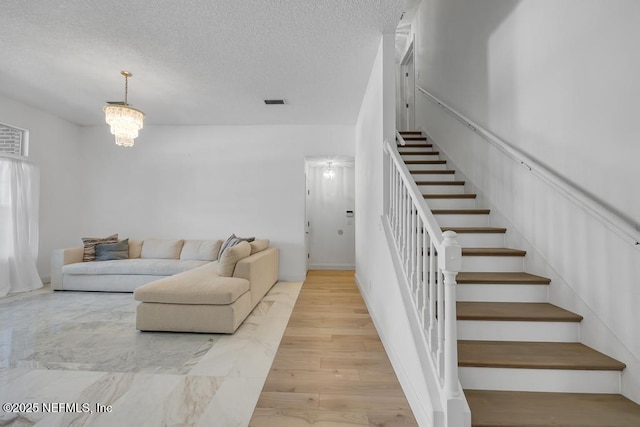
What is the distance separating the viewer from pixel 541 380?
4.84 feet

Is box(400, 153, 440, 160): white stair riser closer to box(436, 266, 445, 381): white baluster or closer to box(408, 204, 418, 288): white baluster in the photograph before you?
box(408, 204, 418, 288): white baluster

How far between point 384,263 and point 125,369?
2148mm

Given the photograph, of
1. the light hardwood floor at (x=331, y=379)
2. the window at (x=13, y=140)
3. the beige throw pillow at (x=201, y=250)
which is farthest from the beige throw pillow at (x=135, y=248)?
the light hardwood floor at (x=331, y=379)

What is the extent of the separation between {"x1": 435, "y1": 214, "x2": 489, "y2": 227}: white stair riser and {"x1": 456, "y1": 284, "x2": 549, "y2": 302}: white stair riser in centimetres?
77

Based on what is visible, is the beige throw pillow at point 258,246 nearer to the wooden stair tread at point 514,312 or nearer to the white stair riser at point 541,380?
the wooden stair tread at point 514,312

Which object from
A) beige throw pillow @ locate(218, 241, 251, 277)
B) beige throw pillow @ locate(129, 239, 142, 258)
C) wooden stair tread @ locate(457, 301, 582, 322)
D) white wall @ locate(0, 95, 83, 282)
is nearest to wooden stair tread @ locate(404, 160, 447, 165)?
wooden stair tread @ locate(457, 301, 582, 322)

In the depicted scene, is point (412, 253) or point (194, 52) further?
point (194, 52)

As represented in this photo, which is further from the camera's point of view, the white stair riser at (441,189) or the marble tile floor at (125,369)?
the white stair riser at (441,189)

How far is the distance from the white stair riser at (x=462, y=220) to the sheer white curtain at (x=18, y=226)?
18.6 ft

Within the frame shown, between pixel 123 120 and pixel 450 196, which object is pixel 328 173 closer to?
pixel 450 196

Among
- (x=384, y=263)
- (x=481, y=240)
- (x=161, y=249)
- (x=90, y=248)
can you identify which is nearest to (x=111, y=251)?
(x=90, y=248)

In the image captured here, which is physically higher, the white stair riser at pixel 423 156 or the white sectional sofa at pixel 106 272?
the white stair riser at pixel 423 156

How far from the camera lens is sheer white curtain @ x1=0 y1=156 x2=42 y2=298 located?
3.98m

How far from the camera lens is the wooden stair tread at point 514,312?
1.68 meters
